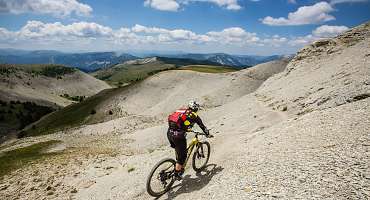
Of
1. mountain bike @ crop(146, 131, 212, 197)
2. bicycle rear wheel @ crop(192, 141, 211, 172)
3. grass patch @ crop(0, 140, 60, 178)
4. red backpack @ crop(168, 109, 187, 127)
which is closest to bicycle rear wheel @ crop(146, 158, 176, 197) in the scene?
mountain bike @ crop(146, 131, 212, 197)

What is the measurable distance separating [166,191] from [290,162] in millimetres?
6497

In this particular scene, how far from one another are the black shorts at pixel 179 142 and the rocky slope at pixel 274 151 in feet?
5.20

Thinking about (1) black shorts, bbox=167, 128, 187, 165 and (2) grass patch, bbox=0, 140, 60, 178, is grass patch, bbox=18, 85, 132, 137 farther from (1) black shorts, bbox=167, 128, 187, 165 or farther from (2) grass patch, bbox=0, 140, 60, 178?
(1) black shorts, bbox=167, 128, 187, 165

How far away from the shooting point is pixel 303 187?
1238 centimetres

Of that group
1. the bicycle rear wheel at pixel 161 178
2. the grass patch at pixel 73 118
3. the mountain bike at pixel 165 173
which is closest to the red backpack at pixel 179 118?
the mountain bike at pixel 165 173

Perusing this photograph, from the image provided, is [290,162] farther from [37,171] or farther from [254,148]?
[37,171]

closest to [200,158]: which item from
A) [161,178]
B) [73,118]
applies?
[161,178]

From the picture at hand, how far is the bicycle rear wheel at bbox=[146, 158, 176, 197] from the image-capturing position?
51.3ft

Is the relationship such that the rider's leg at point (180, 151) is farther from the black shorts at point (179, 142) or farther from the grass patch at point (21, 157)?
the grass patch at point (21, 157)

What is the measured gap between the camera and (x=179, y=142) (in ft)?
51.5

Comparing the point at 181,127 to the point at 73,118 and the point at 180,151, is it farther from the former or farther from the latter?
the point at 73,118

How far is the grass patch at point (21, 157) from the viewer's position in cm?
3403

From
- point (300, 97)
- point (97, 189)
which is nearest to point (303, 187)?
point (97, 189)

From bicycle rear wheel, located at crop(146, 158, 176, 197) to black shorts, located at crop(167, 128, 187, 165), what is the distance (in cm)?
47
